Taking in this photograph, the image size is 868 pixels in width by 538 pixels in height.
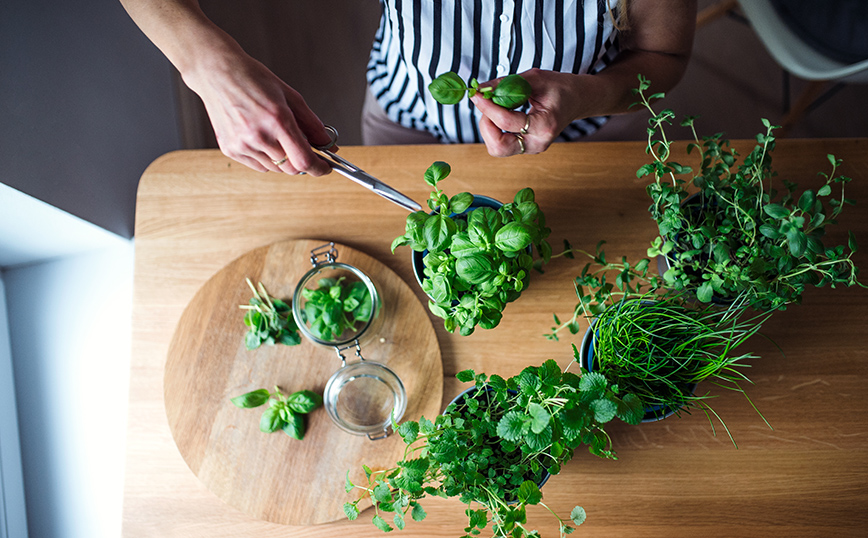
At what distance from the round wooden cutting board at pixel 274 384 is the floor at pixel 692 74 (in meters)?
1.12

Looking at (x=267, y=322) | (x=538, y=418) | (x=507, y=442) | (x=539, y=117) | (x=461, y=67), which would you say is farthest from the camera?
(x=461, y=67)

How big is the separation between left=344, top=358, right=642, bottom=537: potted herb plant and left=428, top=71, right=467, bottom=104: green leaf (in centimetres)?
40

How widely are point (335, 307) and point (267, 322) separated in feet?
0.46

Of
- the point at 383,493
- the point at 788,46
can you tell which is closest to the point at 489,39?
the point at 383,493

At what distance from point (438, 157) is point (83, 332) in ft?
3.42

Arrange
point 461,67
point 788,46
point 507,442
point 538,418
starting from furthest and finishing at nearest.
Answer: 1. point 788,46
2. point 461,67
3. point 507,442
4. point 538,418

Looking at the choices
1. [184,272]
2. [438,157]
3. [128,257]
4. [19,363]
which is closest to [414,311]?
[438,157]

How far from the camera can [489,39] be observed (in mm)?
1002

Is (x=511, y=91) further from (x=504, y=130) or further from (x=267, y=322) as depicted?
(x=267, y=322)

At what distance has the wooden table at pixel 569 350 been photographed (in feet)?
2.88

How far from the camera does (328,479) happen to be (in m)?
0.87

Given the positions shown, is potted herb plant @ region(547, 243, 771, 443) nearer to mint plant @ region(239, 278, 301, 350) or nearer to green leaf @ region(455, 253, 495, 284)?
green leaf @ region(455, 253, 495, 284)

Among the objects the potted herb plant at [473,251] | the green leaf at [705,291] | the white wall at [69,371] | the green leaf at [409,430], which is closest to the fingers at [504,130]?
the potted herb plant at [473,251]

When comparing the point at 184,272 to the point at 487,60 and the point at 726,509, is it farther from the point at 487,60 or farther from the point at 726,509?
the point at 726,509
